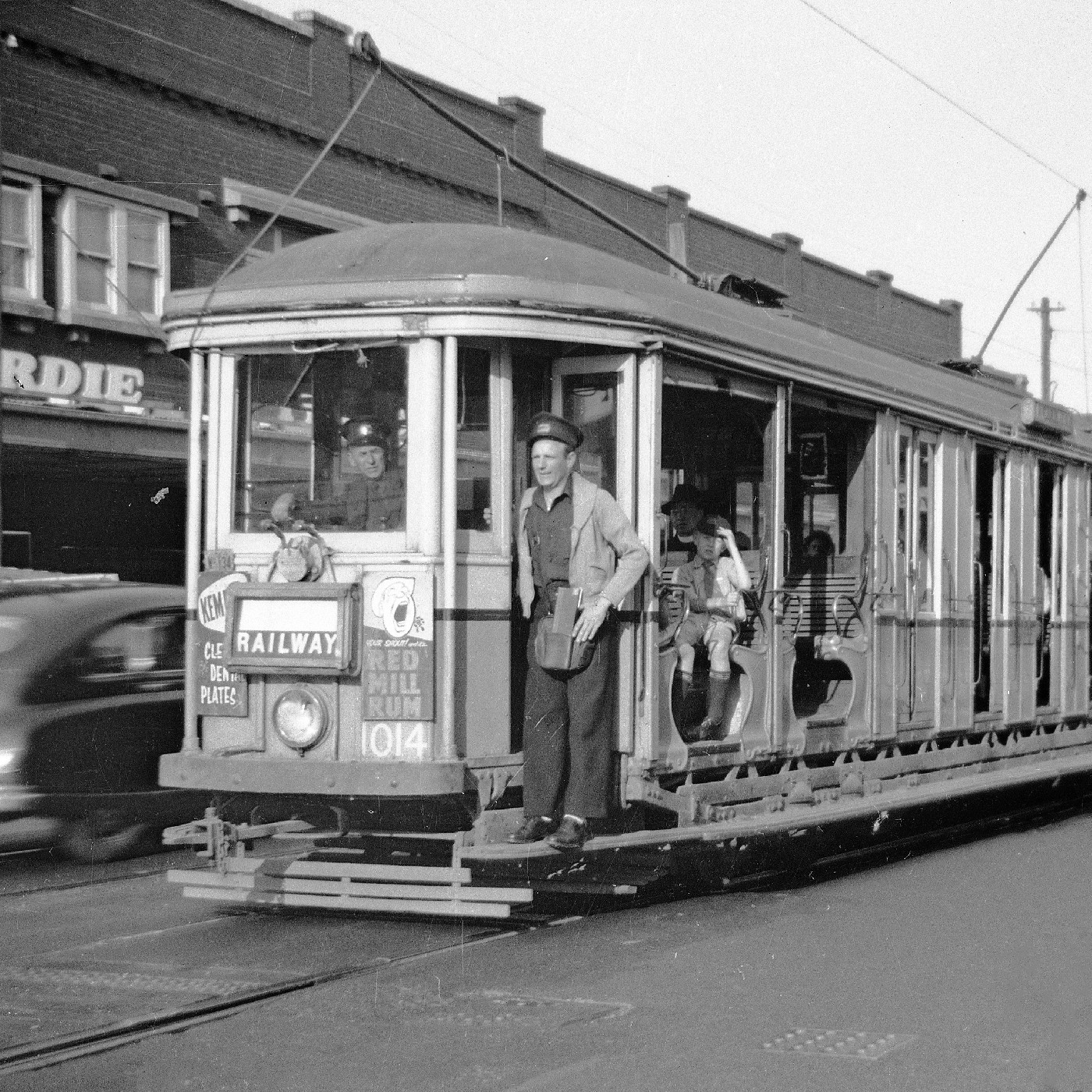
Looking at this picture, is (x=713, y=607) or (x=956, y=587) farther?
(x=956, y=587)

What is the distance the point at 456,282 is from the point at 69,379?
469 inches

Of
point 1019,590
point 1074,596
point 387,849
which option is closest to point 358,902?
point 387,849

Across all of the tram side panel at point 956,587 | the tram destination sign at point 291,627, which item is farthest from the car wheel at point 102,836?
the tram side panel at point 956,587

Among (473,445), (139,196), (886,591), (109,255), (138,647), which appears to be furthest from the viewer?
(139,196)

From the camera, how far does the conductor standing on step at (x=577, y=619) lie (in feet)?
24.9

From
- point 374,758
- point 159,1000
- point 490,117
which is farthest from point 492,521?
point 490,117

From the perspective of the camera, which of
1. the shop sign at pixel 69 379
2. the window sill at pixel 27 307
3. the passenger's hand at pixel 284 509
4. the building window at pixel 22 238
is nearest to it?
the passenger's hand at pixel 284 509

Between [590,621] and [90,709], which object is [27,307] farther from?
[590,621]

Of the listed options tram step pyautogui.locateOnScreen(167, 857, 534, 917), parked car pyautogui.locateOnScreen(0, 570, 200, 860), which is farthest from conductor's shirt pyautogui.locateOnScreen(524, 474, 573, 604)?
parked car pyautogui.locateOnScreen(0, 570, 200, 860)

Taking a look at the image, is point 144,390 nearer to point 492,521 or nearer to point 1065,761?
point 1065,761

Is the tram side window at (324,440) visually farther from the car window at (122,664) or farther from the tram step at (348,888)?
the car window at (122,664)

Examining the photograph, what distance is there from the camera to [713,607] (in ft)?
29.1

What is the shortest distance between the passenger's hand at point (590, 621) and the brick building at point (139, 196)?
978 cm

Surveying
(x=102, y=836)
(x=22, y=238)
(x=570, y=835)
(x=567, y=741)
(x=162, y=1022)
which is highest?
(x=22, y=238)
